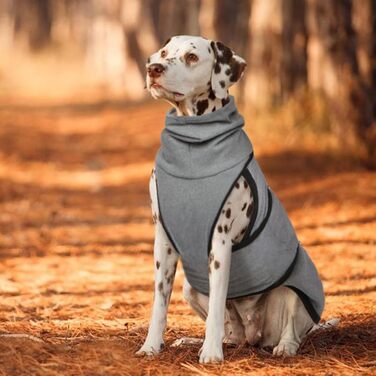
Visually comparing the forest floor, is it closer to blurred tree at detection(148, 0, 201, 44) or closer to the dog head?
the dog head

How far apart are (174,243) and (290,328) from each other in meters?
0.84

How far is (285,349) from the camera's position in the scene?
508cm

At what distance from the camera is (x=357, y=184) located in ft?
36.1

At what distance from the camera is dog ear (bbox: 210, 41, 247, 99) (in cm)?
489

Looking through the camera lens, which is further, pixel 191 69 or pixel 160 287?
pixel 160 287

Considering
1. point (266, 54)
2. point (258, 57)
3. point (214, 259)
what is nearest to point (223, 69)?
point (214, 259)

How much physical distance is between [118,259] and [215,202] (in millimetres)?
3786

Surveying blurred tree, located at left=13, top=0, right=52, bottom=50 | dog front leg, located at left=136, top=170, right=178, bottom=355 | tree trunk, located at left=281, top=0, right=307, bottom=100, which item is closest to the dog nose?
dog front leg, located at left=136, top=170, right=178, bottom=355

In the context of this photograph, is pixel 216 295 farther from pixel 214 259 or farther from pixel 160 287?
pixel 160 287

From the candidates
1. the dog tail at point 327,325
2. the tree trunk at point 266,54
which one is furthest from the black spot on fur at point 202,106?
the tree trunk at point 266,54

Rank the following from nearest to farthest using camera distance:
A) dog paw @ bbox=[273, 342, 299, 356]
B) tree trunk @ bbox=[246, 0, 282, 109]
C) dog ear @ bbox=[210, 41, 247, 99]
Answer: dog ear @ bbox=[210, 41, 247, 99] < dog paw @ bbox=[273, 342, 299, 356] < tree trunk @ bbox=[246, 0, 282, 109]

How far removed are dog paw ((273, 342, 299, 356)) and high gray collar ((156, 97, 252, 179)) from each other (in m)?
1.07

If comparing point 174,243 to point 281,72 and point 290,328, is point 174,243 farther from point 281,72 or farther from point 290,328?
point 281,72

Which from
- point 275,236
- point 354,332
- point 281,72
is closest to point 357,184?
point 281,72
